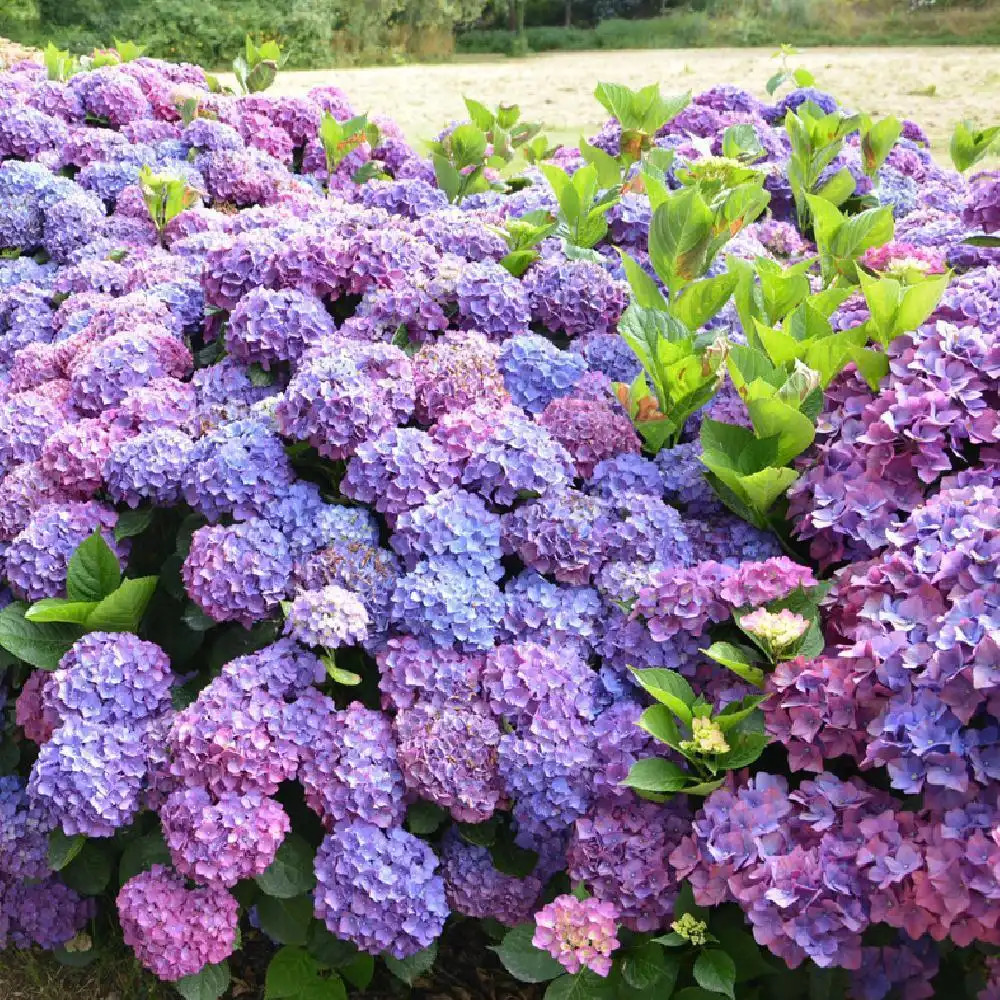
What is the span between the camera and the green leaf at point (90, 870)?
90.4 inches

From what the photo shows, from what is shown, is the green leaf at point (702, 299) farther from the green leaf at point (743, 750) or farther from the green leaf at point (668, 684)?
the green leaf at point (743, 750)

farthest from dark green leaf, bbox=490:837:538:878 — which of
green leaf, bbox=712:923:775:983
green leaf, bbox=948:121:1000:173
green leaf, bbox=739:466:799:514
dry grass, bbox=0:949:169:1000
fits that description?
green leaf, bbox=948:121:1000:173

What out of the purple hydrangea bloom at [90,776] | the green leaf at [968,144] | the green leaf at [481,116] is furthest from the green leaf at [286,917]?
the green leaf at [968,144]

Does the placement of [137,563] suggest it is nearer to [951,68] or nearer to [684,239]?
[684,239]

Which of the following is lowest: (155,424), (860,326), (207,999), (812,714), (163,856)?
(207,999)

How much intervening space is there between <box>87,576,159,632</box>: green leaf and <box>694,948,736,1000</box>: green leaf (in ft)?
4.30

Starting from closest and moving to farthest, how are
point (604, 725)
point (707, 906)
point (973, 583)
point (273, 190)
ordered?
1. point (973, 583)
2. point (707, 906)
3. point (604, 725)
4. point (273, 190)

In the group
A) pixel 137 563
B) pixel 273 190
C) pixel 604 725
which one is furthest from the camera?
pixel 273 190

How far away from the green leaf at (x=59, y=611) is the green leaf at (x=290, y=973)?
0.81 metres

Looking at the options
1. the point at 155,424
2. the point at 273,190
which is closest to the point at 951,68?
the point at 273,190

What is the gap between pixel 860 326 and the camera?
2227 mm

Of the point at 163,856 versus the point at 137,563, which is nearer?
the point at 163,856

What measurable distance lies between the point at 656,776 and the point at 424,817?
476mm

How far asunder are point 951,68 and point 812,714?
20.0 m
